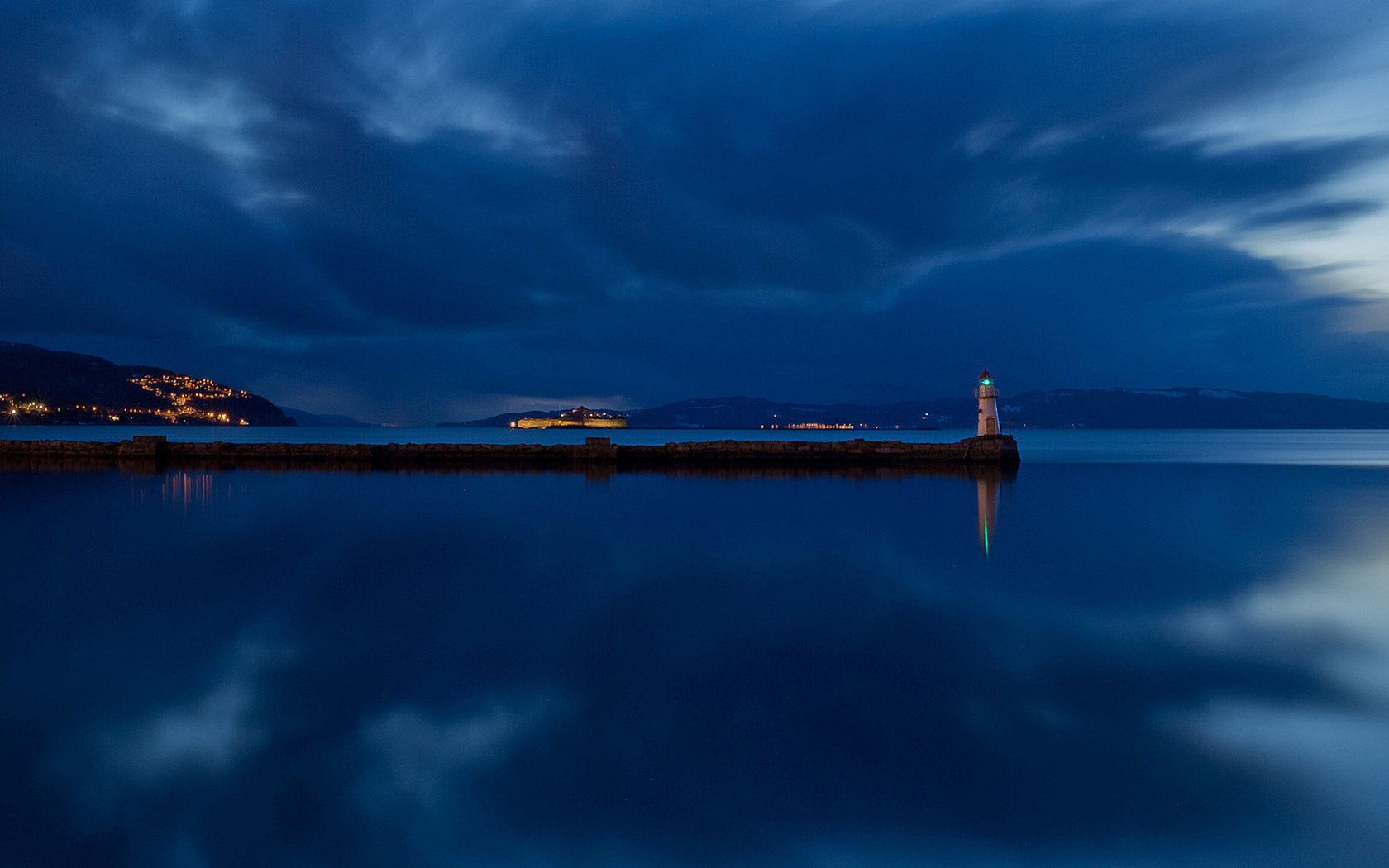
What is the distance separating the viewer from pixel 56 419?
138 meters

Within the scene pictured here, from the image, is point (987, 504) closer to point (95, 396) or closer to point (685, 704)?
→ point (685, 704)

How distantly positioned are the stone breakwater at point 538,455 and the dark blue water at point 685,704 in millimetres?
18226

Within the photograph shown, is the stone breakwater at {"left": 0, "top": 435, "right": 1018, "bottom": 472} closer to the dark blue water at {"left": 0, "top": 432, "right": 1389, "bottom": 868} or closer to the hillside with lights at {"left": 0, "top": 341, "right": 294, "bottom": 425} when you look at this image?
the dark blue water at {"left": 0, "top": 432, "right": 1389, "bottom": 868}

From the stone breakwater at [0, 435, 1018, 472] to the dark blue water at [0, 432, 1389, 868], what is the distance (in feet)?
59.8

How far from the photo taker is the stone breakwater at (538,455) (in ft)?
98.9

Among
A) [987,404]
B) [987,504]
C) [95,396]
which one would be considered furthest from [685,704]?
Answer: [95,396]

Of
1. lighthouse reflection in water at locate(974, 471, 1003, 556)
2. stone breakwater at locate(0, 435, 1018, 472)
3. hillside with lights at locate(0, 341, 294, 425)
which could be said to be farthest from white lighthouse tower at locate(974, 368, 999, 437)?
hillside with lights at locate(0, 341, 294, 425)

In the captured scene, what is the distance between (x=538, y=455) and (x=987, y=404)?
19336mm

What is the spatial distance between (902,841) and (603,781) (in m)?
1.51

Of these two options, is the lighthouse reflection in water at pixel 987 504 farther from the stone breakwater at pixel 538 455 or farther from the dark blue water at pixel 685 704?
the stone breakwater at pixel 538 455

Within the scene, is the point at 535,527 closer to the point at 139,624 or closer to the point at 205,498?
the point at 139,624

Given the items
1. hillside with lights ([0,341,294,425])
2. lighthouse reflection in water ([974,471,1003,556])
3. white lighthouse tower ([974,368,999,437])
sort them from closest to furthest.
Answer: lighthouse reflection in water ([974,471,1003,556]), white lighthouse tower ([974,368,999,437]), hillside with lights ([0,341,294,425])

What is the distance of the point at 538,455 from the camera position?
102 ft

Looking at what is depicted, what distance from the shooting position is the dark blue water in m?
3.59
